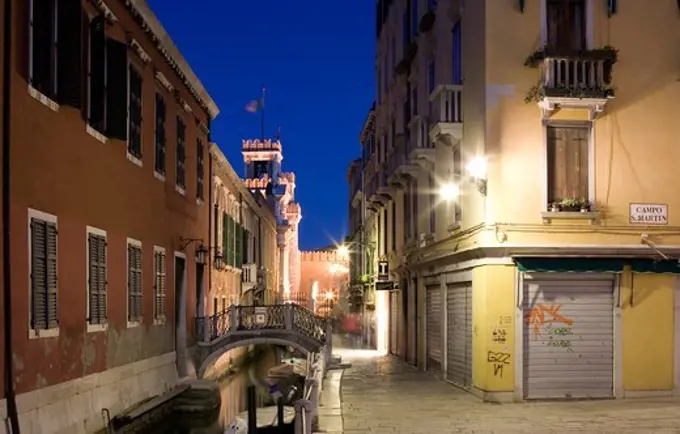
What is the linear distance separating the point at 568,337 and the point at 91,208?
8726 millimetres

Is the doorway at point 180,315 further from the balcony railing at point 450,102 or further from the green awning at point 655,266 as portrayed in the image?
the green awning at point 655,266

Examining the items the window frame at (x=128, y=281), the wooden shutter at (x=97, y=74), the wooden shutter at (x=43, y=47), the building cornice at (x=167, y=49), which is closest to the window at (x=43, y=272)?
the wooden shutter at (x=43, y=47)

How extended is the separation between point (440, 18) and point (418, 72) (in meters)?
3.29

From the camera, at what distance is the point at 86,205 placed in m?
14.0

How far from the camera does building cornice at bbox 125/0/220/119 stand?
17.2m

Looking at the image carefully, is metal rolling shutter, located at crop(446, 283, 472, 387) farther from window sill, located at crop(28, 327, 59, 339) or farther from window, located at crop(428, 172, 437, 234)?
window sill, located at crop(28, 327, 59, 339)

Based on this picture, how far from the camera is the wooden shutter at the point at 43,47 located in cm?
1173

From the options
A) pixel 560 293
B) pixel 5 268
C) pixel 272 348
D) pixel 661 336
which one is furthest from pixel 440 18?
pixel 272 348

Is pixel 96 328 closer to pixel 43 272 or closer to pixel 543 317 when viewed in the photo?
pixel 43 272

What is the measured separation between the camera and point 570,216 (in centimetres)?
1600

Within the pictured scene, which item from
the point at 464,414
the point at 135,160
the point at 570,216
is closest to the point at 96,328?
the point at 135,160

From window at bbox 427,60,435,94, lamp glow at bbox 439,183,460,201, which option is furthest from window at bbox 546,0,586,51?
window at bbox 427,60,435,94

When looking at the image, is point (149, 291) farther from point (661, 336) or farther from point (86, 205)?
point (661, 336)

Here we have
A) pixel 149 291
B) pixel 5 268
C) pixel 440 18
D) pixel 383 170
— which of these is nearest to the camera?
pixel 5 268
